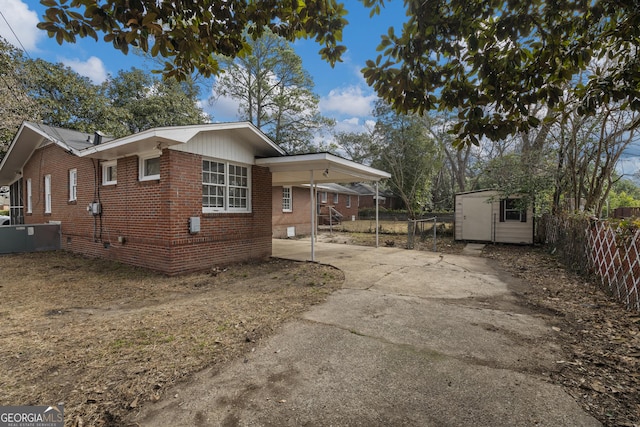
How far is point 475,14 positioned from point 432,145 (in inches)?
809

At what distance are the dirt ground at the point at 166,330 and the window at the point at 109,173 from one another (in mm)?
2480

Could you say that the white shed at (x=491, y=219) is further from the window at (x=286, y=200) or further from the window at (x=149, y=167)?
the window at (x=149, y=167)

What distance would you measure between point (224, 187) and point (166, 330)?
16.2ft

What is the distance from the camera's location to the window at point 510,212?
13.2m

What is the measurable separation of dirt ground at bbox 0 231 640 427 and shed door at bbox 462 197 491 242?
21.1 feet

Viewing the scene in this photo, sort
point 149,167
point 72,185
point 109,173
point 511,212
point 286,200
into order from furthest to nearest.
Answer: point 286,200
point 511,212
point 72,185
point 109,173
point 149,167

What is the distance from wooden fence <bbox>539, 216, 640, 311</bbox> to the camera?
495 cm

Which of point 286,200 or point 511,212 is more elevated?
point 286,200

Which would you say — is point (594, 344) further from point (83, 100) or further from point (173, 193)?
point (83, 100)

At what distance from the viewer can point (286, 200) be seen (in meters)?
16.9

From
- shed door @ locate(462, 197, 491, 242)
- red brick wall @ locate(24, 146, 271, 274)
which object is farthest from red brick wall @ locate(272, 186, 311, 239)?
shed door @ locate(462, 197, 491, 242)

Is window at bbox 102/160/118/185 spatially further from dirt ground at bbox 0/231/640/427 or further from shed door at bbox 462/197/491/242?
shed door at bbox 462/197/491/242

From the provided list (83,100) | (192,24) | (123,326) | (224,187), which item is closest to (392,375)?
(123,326)

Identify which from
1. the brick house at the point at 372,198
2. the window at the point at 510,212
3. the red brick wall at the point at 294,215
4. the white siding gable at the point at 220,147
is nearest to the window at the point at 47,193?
the white siding gable at the point at 220,147
